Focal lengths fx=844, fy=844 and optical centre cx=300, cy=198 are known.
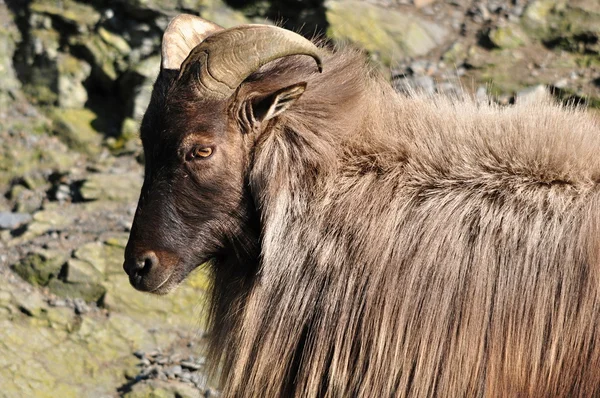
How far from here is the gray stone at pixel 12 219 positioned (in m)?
7.84

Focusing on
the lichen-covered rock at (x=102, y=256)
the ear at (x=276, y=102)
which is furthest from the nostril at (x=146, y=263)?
the lichen-covered rock at (x=102, y=256)

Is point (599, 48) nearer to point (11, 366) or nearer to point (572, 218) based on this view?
point (572, 218)

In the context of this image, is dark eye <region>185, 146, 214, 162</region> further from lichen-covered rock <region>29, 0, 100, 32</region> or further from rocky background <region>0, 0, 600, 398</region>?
lichen-covered rock <region>29, 0, 100, 32</region>

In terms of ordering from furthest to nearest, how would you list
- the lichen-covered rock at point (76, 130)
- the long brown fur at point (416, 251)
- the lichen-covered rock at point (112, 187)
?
1. the lichen-covered rock at point (76, 130)
2. the lichen-covered rock at point (112, 187)
3. the long brown fur at point (416, 251)

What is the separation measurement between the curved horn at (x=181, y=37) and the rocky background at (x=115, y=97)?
7.41ft

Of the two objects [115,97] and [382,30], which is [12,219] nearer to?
[115,97]

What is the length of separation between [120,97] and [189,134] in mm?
5635

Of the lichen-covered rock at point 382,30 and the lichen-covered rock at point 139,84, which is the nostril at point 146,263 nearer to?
the lichen-covered rock at point 139,84

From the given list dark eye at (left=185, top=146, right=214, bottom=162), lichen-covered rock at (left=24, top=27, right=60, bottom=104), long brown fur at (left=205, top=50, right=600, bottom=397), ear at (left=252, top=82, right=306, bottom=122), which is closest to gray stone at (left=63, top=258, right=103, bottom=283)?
long brown fur at (left=205, top=50, right=600, bottom=397)

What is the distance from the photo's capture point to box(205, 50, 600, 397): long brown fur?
13.7 feet

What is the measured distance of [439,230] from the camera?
14.3ft

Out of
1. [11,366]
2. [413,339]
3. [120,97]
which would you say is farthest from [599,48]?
[11,366]

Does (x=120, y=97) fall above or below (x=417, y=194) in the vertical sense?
above

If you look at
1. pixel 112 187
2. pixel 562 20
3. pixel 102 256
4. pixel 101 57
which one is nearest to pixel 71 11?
pixel 101 57
